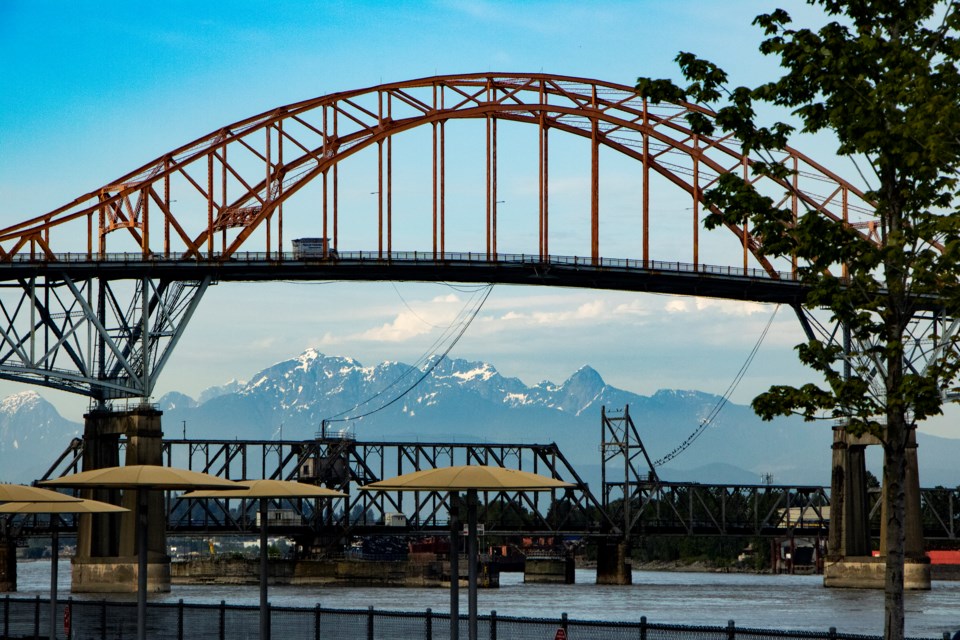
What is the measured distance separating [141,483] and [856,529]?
294 ft

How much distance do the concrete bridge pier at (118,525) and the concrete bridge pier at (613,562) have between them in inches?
2088

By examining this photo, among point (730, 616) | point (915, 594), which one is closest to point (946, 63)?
point (730, 616)

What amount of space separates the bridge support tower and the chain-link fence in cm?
7379

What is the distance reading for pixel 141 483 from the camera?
112ft

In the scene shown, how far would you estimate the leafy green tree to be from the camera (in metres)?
28.2

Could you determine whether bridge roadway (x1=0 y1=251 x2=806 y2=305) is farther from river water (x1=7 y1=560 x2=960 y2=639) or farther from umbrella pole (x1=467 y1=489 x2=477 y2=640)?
umbrella pole (x1=467 y1=489 x2=477 y2=640)

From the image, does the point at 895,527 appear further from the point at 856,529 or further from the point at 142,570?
the point at 856,529

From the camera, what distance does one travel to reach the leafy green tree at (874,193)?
2820 centimetres

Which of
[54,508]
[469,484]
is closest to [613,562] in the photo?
[54,508]


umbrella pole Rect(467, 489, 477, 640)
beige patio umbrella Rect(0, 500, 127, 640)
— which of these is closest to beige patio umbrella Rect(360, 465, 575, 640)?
umbrella pole Rect(467, 489, 477, 640)

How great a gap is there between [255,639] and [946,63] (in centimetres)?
2248

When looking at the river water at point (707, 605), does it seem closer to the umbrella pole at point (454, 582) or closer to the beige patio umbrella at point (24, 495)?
the umbrella pole at point (454, 582)

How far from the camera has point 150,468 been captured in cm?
3569

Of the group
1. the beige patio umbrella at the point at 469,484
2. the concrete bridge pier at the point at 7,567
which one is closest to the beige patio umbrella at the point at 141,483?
the beige patio umbrella at the point at 469,484
